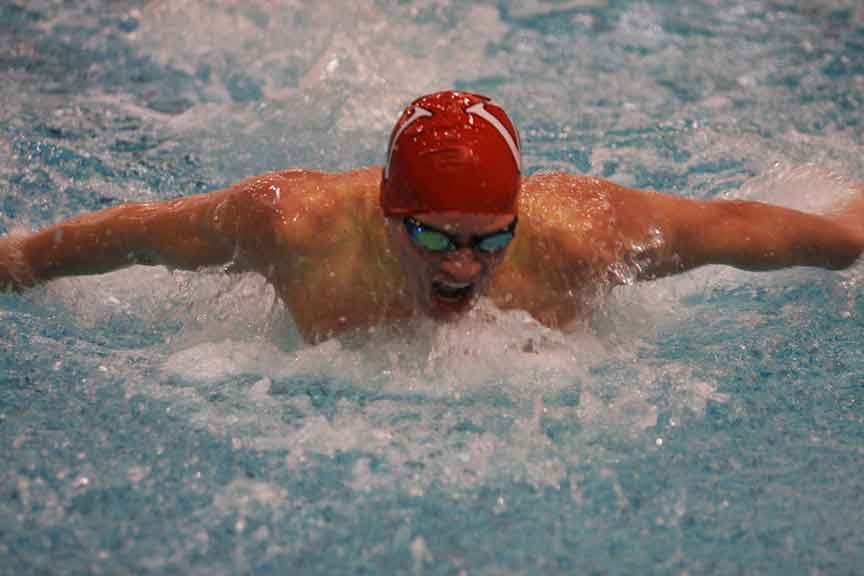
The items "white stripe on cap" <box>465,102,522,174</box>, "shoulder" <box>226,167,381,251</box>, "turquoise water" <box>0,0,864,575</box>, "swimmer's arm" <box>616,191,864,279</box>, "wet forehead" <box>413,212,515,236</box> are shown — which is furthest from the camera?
"swimmer's arm" <box>616,191,864,279</box>

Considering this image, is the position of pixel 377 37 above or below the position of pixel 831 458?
above

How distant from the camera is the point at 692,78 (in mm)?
5488

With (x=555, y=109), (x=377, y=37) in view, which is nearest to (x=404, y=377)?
(x=555, y=109)

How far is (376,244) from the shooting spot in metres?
2.91

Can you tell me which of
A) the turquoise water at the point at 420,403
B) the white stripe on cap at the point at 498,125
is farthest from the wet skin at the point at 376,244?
the white stripe on cap at the point at 498,125

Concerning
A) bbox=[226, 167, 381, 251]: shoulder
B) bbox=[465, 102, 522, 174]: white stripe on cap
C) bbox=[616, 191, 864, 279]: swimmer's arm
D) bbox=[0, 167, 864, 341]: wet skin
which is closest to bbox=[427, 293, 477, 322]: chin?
bbox=[0, 167, 864, 341]: wet skin

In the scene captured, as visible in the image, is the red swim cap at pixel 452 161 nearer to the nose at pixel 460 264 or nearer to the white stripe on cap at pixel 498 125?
the white stripe on cap at pixel 498 125

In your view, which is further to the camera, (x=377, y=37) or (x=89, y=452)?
(x=377, y=37)

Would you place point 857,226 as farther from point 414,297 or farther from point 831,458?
point 414,297

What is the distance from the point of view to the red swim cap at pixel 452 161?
100 inches

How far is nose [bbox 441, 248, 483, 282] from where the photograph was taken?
2.60 m

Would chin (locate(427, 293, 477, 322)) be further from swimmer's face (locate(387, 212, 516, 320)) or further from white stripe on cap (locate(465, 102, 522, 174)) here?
white stripe on cap (locate(465, 102, 522, 174))

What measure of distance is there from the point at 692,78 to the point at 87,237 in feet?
12.5

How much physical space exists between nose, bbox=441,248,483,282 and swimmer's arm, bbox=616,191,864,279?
2.05ft
